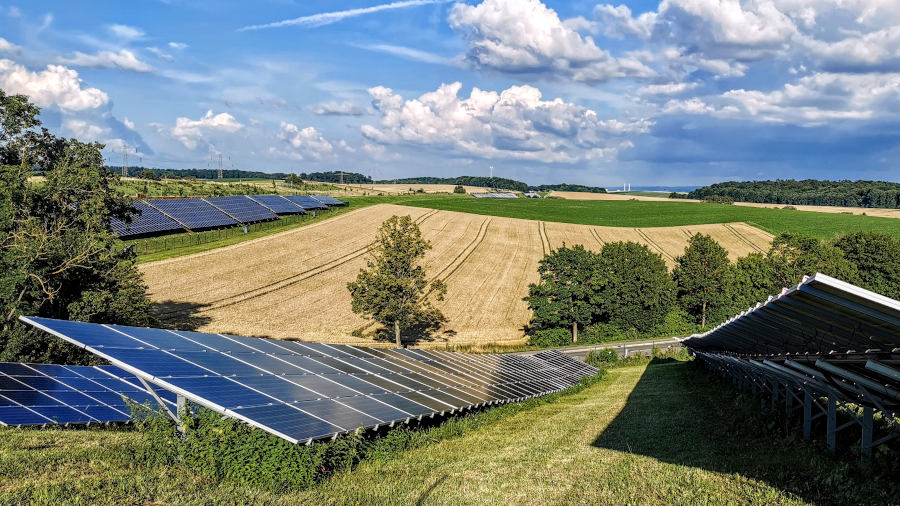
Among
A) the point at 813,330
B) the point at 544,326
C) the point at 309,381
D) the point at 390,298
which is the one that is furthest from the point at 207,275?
the point at 813,330

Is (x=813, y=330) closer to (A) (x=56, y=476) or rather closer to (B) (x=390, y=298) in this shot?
(A) (x=56, y=476)

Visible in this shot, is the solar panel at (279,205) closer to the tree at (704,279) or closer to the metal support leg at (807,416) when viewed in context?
the tree at (704,279)

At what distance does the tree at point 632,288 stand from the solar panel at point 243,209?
217 ft

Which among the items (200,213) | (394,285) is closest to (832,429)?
(394,285)

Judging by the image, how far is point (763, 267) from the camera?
83.1 meters

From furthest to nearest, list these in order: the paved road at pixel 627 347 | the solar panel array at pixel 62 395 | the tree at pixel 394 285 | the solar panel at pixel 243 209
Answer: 1. the solar panel at pixel 243 209
2. the paved road at pixel 627 347
3. the tree at pixel 394 285
4. the solar panel array at pixel 62 395

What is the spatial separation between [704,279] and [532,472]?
7729 centimetres

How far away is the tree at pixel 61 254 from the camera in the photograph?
31641 millimetres

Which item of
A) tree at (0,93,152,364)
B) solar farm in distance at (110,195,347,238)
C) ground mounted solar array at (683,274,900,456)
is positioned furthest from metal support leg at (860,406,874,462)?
solar farm in distance at (110,195,347,238)

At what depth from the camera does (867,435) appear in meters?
12.6

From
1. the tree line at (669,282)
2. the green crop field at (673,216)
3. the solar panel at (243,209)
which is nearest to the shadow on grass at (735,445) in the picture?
the tree line at (669,282)

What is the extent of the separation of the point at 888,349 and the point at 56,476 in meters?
16.0

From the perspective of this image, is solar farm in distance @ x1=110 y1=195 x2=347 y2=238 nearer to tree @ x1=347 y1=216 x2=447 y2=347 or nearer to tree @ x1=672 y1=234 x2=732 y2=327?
tree @ x1=347 y1=216 x2=447 y2=347

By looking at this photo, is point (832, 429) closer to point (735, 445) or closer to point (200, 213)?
point (735, 445)
